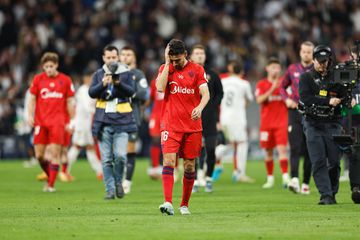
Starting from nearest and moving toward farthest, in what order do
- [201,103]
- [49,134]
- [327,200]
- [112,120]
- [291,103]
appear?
1. [201,103]
2. [327,200]
3. [112,120]
4. [291,103]
5. [49,134]

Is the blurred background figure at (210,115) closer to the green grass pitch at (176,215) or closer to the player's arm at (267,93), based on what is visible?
the green grass pitch at (176,215)

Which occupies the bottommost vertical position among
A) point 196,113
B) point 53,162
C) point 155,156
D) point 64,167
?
point 64,167

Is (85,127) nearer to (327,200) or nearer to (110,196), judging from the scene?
(110,196)

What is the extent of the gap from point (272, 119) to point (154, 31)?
1608 cm

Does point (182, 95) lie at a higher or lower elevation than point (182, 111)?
higher

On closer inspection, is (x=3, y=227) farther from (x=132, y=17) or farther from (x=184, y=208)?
(x=132, y=17)

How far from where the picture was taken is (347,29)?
3875 centimetres

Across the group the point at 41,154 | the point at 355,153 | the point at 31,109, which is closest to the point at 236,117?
the point at 41,154

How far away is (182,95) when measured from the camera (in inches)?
600

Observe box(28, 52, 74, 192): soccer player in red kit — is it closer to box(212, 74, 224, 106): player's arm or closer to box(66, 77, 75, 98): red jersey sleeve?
box(66, 77, 75, 98): red jersey sleeve

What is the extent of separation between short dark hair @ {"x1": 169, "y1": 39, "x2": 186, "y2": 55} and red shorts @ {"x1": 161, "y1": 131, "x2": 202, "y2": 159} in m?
1.14

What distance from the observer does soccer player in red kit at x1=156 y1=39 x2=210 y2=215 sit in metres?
15.1

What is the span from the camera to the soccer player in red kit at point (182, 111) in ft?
49.6

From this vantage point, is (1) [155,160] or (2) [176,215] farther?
(1) [155,160]
